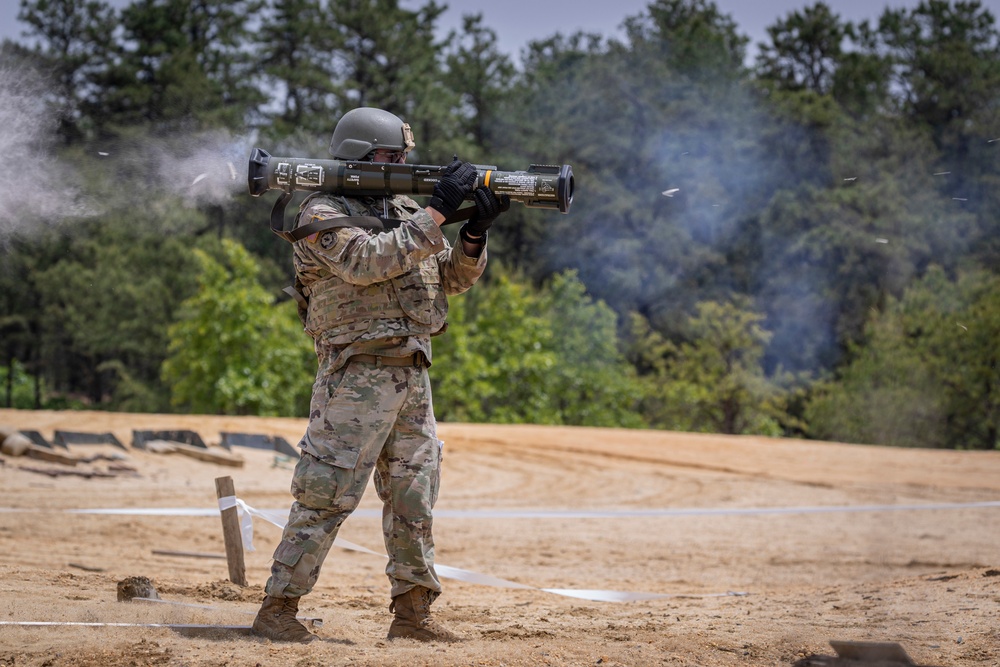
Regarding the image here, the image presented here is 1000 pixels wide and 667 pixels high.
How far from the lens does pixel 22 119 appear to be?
335 inches

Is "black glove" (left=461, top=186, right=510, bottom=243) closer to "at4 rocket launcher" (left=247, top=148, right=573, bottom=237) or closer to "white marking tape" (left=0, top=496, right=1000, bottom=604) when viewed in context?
"at4 rocket launcher" (left=247, top=148, right=573, bottom=237)

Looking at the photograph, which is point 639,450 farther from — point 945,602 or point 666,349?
point 666,349

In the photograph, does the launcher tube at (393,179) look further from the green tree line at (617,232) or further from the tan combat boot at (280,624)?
the green tree line at (617,232)

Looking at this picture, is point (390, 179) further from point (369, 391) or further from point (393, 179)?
point (369, 391)

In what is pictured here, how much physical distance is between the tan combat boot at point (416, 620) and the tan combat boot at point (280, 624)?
0.36 meters

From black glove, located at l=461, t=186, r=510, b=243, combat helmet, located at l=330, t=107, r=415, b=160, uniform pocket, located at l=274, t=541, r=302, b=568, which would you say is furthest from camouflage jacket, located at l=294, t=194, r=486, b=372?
uniform pocket, located at l=274, t=541, r=302, b=568

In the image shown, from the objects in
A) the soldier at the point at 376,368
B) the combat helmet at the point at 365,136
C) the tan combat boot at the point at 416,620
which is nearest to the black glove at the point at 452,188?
the soldier at the point at 376,368

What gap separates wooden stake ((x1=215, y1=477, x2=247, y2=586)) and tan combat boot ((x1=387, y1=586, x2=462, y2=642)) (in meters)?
1.50

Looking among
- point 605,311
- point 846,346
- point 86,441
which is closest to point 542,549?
point 86,441

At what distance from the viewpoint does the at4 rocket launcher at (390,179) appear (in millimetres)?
4211

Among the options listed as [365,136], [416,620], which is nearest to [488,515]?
[416,620]

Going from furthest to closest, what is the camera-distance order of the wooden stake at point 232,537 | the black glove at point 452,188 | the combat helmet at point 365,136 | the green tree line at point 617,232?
the green tree line at point 617,232 < the wooden stake at point 232,537 < the combat helmet at point 365,136 < the black glove at point 452,188

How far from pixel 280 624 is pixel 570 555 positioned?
168 inches

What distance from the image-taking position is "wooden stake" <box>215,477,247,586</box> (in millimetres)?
5492
